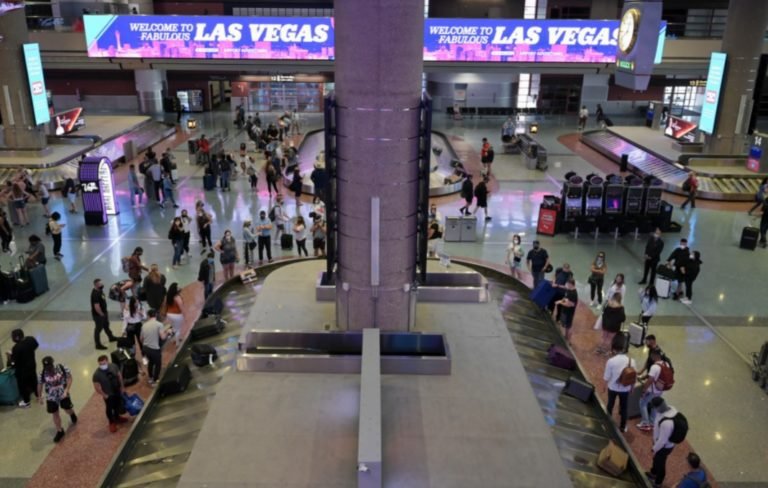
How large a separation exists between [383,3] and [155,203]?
46.2 ft

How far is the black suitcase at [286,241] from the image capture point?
1588 cm

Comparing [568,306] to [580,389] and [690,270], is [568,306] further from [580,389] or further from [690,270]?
[690,270]

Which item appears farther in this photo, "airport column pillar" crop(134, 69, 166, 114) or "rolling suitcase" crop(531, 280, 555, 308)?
"airport column pillar" crop(134, 69, 166, 114)

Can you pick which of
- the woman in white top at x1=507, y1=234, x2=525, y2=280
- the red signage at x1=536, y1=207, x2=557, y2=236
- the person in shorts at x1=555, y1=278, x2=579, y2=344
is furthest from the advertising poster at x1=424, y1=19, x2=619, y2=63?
the person in shorts at x1=555, y1=278, x2=579, y2=344

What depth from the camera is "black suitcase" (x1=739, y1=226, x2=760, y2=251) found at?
1645cm

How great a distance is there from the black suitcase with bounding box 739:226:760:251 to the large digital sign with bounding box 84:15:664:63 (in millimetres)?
15332

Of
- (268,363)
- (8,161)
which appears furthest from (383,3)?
(8,161)

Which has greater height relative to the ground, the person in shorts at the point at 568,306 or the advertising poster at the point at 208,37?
the advertising poster at the point at 208,37

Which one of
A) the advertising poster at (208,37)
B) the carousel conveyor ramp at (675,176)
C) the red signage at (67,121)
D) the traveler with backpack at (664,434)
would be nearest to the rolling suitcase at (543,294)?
the traveler with backpack at (664,434)

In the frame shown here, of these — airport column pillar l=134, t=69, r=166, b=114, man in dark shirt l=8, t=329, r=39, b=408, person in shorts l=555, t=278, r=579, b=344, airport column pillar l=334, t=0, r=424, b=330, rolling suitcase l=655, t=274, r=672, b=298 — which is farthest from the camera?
airport column pillar l=134, t=69, r=166, b=114

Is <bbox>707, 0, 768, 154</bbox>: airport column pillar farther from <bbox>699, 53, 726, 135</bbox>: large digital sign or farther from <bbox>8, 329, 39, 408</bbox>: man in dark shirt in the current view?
<bbox>8, 329, 39, 408</bbox>: man in dark shirt

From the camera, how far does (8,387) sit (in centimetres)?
952

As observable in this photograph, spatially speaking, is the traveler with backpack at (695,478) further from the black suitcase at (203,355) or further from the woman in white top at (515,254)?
the woman in white top at (515,254)

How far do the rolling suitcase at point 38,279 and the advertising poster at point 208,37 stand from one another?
18.3 metres
